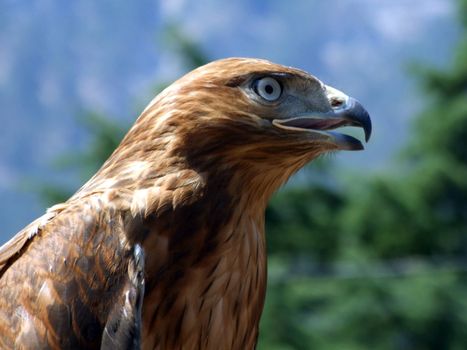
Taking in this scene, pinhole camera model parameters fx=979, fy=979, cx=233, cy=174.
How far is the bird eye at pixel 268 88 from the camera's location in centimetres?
327

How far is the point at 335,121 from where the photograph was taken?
3312mm

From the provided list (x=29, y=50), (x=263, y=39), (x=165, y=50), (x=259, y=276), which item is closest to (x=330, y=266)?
(x=165, y=50)

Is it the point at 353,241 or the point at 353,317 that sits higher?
the point at 353,241

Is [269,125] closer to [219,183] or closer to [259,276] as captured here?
[219,183]

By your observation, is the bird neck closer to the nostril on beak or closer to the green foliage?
the nostril on beak

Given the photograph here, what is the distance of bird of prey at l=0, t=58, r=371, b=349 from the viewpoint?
2951 mm

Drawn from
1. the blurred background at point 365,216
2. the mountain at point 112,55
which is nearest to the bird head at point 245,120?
the blurred background at point 365,216

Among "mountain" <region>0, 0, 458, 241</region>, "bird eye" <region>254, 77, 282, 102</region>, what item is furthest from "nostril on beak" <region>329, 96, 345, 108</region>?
"mountain" <region>0, 0, 458, 241</region>

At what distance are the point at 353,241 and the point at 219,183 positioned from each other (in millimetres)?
12503

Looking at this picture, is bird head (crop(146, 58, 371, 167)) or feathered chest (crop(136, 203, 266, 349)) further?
bird head (crop(146, 58, 371, 167))

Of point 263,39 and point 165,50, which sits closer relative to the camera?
point 165,50

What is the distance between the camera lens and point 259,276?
3.37 meters

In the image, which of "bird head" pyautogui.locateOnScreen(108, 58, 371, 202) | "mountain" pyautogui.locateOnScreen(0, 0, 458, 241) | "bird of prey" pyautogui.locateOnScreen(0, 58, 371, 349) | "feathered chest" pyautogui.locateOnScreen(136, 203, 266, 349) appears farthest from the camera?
"mountain" pyautogui.locateOnScreen(0, 0, 458, 241)

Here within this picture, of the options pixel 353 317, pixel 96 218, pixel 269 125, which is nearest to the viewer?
pixel 96 218
